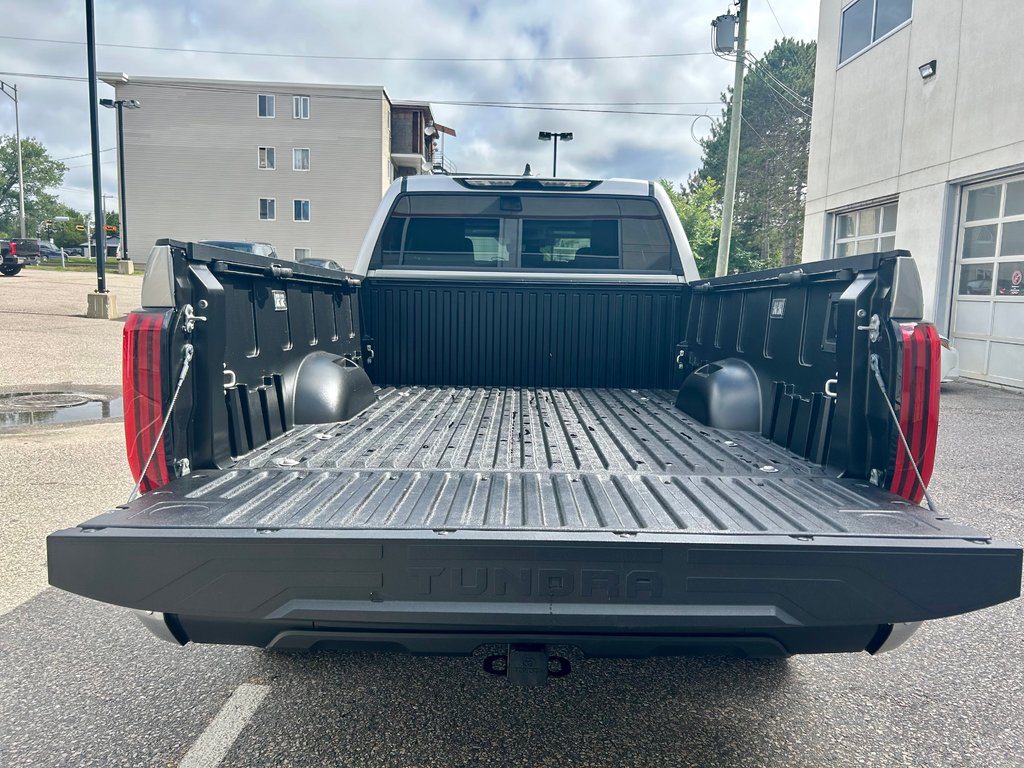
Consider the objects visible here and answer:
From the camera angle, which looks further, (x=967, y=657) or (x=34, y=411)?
(x=34, y=411)

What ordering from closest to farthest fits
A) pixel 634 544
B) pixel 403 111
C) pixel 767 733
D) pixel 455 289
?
pixel 634 544 → pixel 767 733 → pixel 455 289 → pixel 403 111

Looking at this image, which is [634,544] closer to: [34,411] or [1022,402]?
[34,411]

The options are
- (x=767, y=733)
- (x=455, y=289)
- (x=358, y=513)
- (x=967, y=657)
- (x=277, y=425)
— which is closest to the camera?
(x=358, y=513)

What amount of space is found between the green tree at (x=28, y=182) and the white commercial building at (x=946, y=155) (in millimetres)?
92367

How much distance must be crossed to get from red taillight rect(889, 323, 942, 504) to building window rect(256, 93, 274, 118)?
155 feet

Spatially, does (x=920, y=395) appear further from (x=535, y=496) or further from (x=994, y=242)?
(x=994, y=242)

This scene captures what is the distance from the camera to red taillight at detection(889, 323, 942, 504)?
2.30 meters

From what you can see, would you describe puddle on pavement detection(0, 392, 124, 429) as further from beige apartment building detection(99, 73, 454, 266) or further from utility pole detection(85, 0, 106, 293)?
beige apartment building detection(99, 73, 454, 266)

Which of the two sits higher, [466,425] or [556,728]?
[466,425]

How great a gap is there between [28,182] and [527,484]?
10112 cm

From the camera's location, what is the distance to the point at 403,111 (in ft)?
154

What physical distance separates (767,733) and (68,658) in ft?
9.92

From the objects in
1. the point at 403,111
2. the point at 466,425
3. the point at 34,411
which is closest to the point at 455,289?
the point at 466,425

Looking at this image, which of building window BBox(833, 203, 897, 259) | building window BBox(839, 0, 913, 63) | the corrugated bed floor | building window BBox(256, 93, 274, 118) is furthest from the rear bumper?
building window BBox(256, 93, 274, 118)
